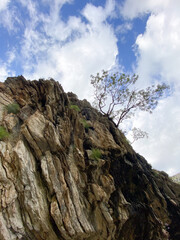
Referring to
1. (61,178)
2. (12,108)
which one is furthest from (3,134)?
(61,178)

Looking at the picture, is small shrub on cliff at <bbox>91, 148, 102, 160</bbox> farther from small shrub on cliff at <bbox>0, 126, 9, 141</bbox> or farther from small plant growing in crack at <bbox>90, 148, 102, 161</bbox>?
small shrub on cliff at <bbox>0, 126, 9, 141</bbox>

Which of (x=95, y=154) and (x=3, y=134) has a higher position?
(x=3, y=134)

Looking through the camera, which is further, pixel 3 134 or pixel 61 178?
pixel 61 178

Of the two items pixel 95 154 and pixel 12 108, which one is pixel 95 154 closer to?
pixel 95 154

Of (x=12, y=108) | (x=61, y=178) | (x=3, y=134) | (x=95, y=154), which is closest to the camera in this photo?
(x=3, y=134)

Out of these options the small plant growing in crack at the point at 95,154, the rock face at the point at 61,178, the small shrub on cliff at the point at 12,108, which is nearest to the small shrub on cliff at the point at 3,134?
the rock face at the point at 61,178

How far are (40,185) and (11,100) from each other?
9.24 metres

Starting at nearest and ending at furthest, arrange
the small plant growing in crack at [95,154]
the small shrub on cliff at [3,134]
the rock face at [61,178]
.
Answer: the rock face at [61,178] < the small shrub on cliff at [3,134] < the small plant growing in crack at [95,154]

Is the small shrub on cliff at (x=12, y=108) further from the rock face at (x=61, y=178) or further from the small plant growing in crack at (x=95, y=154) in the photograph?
the small plant growing in crack at (x=95, y=154)

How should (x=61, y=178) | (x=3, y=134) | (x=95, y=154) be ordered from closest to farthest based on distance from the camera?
1. (x=3, y=134)
2. (x=61, y=178)
3. (x=95, y=154)

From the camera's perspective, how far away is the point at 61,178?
12203 millimetres

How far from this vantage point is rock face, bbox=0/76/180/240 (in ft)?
33.6

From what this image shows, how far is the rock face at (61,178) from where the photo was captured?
33.6 feet

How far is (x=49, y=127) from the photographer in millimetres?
13633
